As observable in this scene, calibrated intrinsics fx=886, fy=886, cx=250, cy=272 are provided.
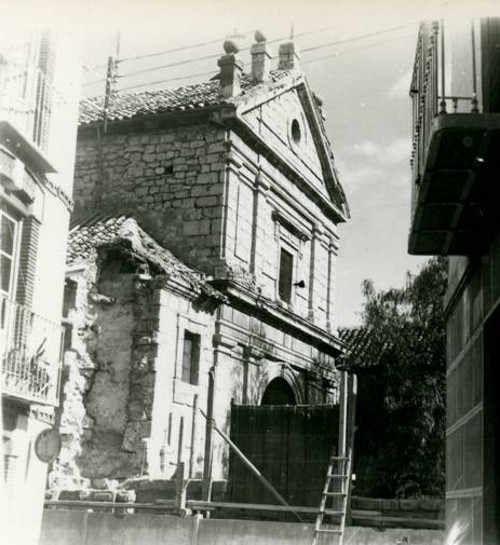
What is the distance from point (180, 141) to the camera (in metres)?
18.9

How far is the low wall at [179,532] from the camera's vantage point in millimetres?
11688

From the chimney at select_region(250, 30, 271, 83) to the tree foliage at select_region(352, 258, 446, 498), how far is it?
6028 mm

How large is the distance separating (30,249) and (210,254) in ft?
24.4

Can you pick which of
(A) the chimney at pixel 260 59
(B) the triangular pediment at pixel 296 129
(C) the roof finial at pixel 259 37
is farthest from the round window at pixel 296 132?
Result: (C) the roof finial at pixel 259 37

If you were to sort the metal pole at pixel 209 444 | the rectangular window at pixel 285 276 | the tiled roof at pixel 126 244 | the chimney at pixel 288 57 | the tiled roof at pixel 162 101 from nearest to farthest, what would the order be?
the metal pole at pixel 209 444 < the tiled roof at pixel 126 244 < the tiled roof at pixel 162 101 < the rectangular window at pixel 285 276 < the chimney at pixel 288 57

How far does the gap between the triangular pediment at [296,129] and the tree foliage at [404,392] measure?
10.3 ft

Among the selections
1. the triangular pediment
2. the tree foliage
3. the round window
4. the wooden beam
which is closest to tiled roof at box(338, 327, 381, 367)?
the tree foliage

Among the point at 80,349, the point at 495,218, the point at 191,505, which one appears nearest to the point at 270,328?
the point at 80,349

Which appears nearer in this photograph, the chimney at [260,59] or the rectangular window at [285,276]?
the chimney at [260,59]

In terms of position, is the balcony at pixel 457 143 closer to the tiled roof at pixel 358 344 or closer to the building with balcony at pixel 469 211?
the building with balcony at pixel 469 211

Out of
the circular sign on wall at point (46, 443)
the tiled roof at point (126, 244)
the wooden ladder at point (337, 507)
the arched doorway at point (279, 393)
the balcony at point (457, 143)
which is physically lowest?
the wooden ladder at point (337, 507)

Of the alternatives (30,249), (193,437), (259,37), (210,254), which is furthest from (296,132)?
(30,249)

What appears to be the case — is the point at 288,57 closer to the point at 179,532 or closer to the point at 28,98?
the point at 28,98

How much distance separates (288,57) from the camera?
21609 millimetres
